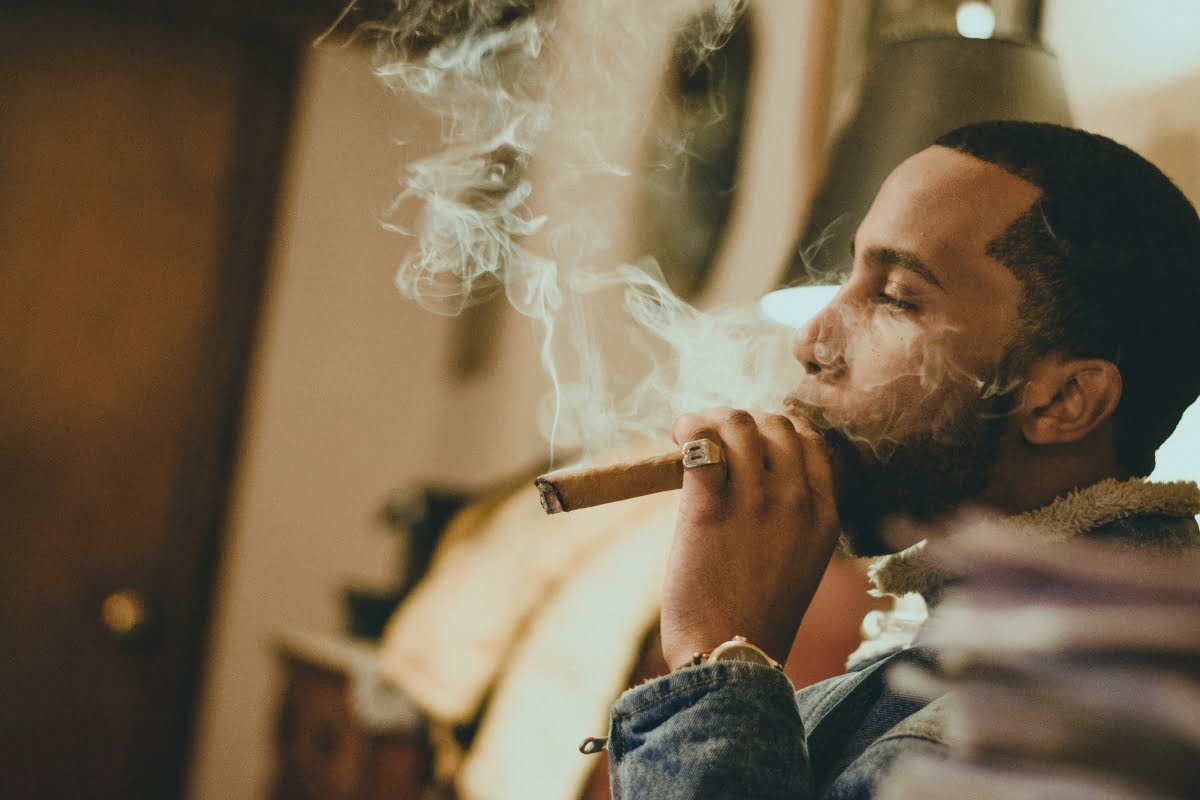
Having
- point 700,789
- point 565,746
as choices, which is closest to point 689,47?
point 565,746

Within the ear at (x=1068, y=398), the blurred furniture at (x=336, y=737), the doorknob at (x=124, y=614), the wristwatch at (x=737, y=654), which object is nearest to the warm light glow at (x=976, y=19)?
the ear at (x=1068, y=398)

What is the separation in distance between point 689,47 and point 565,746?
5.90 ft

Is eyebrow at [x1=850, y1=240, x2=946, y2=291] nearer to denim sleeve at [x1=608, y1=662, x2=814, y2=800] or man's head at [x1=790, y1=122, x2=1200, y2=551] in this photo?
man's head at [x1=790, y1=122, x2=1200, y2=551]

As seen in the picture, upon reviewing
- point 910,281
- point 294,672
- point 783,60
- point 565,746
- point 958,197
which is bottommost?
point 294,672

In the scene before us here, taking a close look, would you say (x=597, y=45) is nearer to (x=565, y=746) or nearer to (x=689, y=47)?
(x=689, y=47)

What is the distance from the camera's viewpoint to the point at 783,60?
94.7 inches

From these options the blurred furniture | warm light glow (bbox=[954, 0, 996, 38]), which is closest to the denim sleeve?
warm light glow (bbox=[954, 0, 996, 38])

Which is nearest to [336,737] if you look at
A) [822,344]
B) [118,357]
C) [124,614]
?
[124,614]

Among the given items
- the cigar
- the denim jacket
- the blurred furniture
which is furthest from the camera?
the blurred furniture

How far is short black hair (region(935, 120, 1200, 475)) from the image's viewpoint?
3.59ft

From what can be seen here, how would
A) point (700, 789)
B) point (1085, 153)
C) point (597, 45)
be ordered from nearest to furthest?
point (700, 789) → point (1085, 153) → point (597, 45)

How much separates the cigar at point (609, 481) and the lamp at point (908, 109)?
54cm

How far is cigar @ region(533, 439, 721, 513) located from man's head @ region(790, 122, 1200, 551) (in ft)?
0.62

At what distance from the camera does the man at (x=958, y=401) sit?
102cm
